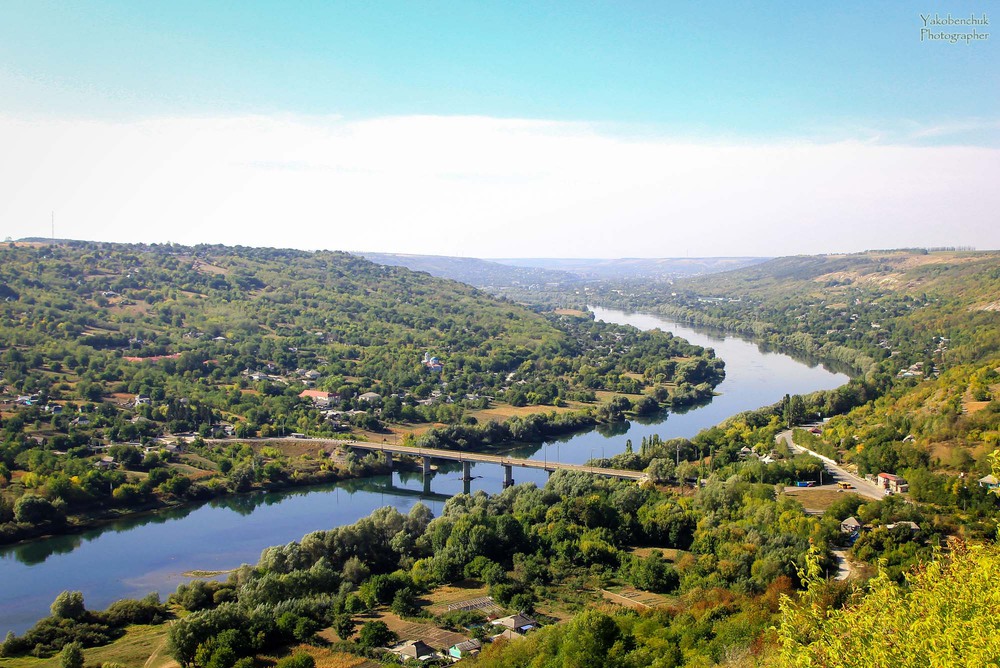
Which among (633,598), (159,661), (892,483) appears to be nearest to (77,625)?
(159,661)

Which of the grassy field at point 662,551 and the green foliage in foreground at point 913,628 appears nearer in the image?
the green foliage in foreground at point 913,628

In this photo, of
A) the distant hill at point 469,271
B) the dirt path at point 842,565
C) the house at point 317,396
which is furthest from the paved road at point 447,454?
the distant hill at point 469,271

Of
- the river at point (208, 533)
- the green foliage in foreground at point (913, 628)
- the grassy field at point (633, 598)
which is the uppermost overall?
→ the green foliage in foreground at point (913, 628)

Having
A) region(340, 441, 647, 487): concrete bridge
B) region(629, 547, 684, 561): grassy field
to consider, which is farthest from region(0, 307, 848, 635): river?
region(629, 547, 684, 561): grassy field

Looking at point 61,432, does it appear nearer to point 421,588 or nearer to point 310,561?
point 310,561

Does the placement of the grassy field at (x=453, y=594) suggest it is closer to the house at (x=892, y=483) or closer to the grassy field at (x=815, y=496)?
the grassy field at (x=815, y=496)

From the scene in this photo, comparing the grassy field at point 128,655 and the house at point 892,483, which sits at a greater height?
Result: the house at point 892,483

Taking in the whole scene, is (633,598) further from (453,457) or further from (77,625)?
(453,457)

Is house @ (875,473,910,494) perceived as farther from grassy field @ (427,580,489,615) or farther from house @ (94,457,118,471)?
house @ (94,457,118,471)

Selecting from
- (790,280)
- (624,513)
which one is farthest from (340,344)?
(790,280)
